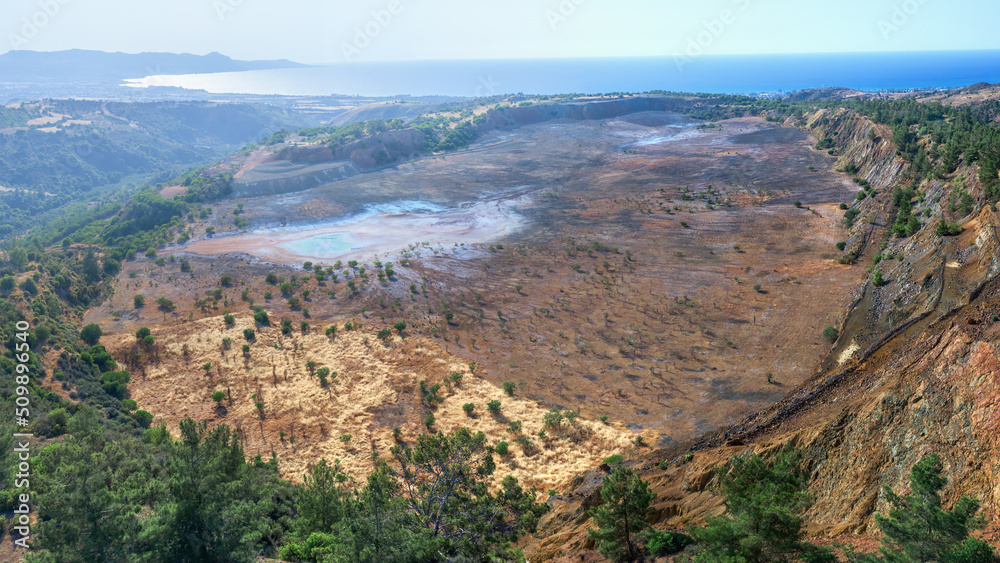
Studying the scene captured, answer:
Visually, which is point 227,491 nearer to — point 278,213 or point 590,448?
point 590,448

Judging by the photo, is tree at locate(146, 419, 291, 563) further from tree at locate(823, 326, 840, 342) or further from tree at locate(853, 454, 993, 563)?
tree at locate(823, 326, 840, 342)

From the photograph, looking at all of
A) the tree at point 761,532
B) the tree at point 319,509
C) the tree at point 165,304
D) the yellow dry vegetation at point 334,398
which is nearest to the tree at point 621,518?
the tree at point 761,532

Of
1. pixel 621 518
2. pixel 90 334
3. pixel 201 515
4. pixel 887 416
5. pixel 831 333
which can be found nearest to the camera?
pixel 621 518

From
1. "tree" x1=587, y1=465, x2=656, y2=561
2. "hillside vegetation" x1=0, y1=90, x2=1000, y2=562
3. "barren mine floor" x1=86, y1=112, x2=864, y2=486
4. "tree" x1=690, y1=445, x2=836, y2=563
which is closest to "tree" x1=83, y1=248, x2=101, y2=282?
"hillside vegetation" x1=0, y1=90, x2=1000, y2=562

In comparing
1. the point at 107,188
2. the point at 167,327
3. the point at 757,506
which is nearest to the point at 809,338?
the point at 757,506

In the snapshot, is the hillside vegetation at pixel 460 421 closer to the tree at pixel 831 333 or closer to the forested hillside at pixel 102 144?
the tree at pixel 831 333

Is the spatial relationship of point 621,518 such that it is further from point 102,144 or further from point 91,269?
point 102,144

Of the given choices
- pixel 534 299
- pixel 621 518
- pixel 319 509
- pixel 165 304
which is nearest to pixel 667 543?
pixel 621 518
